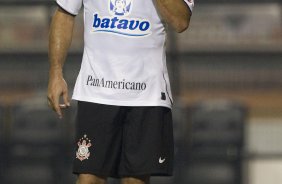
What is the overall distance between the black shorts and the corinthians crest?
0.41 m

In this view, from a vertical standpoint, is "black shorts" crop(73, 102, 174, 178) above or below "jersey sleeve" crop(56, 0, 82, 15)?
below

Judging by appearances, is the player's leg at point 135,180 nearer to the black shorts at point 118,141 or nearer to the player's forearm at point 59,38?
the black shorts at point 118,141

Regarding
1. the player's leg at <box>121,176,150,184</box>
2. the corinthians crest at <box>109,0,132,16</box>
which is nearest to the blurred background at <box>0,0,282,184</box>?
the player's leg at <box>121,176,150,184</box>

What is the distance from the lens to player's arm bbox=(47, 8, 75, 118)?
443cm

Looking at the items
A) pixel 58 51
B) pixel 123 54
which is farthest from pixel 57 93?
pixel 123 54

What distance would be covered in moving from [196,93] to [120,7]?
3.46 metres

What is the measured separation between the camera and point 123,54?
443cm

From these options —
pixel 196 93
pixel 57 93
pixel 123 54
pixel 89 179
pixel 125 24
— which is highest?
pixel 196 93

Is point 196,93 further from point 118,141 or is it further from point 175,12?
point 175,12

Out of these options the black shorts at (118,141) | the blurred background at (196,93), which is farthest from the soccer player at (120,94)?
the blurred background at (196,93)

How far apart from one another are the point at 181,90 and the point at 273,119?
30.1 inches

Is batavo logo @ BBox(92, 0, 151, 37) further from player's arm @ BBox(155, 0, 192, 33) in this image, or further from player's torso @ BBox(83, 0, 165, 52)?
player's arm @ BBox(155, 0, 192, 33)

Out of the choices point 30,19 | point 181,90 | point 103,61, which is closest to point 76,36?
point 30,19

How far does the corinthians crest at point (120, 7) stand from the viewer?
4391mm
